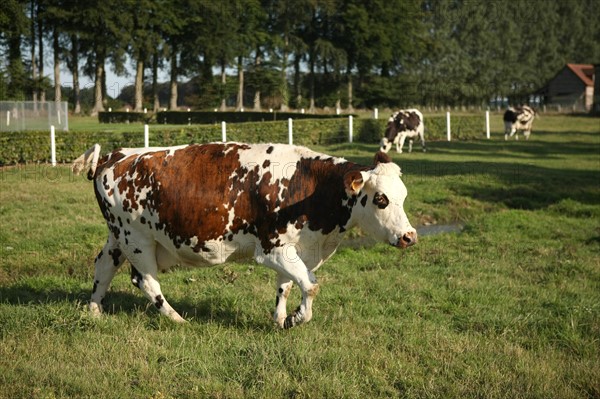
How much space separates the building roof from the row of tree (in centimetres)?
653

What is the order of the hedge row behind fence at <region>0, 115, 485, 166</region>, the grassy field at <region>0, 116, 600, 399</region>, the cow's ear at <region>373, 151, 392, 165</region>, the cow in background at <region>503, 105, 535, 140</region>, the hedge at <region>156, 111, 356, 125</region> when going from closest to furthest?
the grassy field at <region>0, 116, 600, 399</region> < the cow's ear at <region>373, 151, 392, 165</region> < the hedge row behind fence at <region>0, 115, 485, 166</region> < the cow in background at <region>503, 105, 535, 140</region> < the hedge at <region>156, 111, 356, 125</region>

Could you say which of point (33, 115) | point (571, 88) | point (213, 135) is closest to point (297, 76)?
point (571, 88)

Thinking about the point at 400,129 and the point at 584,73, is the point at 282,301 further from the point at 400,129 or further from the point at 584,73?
the point at 584,73

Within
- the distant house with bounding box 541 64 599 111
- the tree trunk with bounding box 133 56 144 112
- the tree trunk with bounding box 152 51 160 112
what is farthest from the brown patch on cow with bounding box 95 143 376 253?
the distant house with bounding box 541 64 599 111

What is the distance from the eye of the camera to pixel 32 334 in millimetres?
6547

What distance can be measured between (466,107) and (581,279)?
7148cm

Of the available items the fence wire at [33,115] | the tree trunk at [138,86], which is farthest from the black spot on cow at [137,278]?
the tree trunk at [138,86]

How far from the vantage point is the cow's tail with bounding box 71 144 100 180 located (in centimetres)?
775

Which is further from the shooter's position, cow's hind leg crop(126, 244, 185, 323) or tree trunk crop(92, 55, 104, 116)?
tree trunk crop(92, 55, 104, 116)

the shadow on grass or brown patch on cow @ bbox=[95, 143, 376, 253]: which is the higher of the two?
brown patch on cow @ bbox=[95, 143, 376, 253]

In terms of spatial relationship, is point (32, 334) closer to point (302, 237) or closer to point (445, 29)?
point (302, 237)

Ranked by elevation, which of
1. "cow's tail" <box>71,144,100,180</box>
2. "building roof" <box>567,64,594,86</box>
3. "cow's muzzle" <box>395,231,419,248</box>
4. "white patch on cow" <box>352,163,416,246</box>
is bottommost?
"cow's muzzle" <box>395,231,419,248</box>

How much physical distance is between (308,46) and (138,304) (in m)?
73.1

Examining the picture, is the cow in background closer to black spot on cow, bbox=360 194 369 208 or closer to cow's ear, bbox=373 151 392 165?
cow's ear, bbox=373 151 392 165
